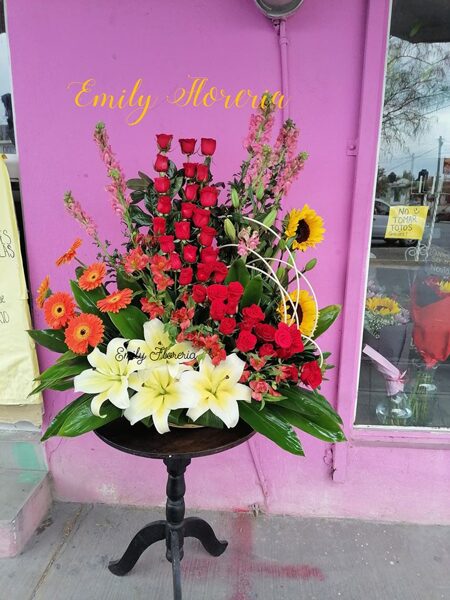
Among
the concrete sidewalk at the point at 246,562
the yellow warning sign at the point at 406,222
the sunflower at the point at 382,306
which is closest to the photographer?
the concrete sidewalk at the point at 246,562

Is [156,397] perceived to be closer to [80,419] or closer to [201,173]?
[80,419]

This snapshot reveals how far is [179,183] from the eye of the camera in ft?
4.92

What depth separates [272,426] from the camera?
1.47m

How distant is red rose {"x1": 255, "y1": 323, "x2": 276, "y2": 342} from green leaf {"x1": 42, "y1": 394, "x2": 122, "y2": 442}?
0.53m

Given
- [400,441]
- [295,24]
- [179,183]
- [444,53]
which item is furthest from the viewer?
[400,441]

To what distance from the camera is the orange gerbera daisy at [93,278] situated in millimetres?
1502

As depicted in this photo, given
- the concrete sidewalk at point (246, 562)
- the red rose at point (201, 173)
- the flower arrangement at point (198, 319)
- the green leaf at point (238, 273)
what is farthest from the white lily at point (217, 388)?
the concrete sidewalk at point (246, 562)

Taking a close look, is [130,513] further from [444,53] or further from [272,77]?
[444,53]

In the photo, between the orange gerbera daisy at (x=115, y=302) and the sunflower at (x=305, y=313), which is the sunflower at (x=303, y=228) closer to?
the sunflower at (x=305, y=313)

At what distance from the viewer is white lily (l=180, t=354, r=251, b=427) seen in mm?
1424

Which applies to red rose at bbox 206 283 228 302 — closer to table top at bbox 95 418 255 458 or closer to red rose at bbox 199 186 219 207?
red rose at bbox 199 186 219 207

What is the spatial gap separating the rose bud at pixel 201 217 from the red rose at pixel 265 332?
34 cm

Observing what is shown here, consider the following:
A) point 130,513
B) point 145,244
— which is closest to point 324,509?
point 130,513

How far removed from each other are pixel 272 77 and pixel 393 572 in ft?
7.54
